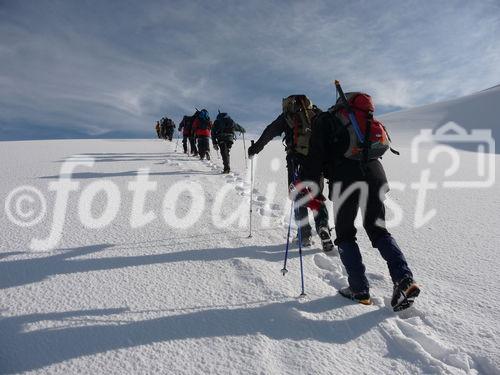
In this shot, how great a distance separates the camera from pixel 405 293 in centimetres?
264

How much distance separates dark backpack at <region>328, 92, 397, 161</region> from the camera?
2.79 metres

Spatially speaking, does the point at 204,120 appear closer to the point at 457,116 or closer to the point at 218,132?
the point at 218,132

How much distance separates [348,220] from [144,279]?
6.40 ft

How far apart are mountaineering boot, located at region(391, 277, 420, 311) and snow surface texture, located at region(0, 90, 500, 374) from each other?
104 mm

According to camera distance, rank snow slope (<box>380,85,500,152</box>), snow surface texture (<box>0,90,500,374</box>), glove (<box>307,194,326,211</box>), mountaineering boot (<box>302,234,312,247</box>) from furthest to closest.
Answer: snow slope (<box>380,85,500,152</box>) → mountaineering boot (<box>302,234,312,247</box>) → glove (<box>307,194,326,211</box>) → snow surface texture (<box>0,90,500,374</box>)

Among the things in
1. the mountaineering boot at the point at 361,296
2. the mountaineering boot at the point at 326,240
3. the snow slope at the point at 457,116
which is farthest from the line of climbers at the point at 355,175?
the snow slope at the point at 457,116

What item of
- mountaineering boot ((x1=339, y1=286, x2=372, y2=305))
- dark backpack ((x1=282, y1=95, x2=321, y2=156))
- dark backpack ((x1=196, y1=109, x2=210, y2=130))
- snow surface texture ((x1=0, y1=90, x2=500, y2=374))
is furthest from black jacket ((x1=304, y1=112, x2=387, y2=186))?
dark backpack ((x1=196, y1=109, x2=210, y2=130))

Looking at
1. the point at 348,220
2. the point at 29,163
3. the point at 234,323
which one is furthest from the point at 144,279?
the point at 29,163

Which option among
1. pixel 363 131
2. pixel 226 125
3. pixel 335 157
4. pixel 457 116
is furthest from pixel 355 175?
pixel 457 116

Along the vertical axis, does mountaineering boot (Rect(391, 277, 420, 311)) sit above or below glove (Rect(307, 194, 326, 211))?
below

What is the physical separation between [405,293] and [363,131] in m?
1.36

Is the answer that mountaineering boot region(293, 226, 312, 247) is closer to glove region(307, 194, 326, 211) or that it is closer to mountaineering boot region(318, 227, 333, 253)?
mountaineering boot region(318, 227, 333, 253)

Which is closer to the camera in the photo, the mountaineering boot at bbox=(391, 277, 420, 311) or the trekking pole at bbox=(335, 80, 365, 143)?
the mountaineering boot at bbox=(391, 277, 420, 311)

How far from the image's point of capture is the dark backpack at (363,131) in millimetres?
2793
